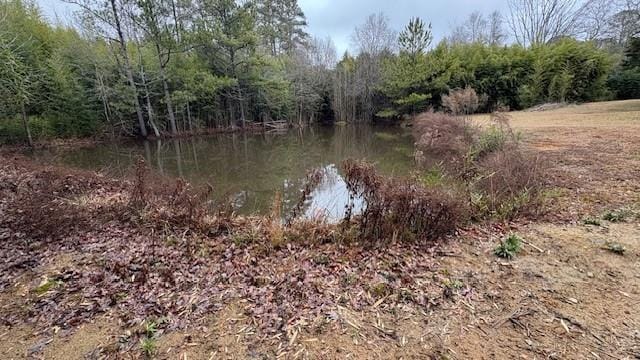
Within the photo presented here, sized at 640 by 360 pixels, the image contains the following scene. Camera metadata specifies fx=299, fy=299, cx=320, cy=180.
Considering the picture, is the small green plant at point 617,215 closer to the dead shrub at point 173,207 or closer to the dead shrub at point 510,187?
the dead shrub at point 510,187

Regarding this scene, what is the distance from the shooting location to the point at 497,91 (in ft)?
70.0

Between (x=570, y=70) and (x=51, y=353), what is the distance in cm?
2631

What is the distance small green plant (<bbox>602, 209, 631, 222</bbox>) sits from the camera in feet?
11.8

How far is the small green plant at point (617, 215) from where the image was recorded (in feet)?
11.8

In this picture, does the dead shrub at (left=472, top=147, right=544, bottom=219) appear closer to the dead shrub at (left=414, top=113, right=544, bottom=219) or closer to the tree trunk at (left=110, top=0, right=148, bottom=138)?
the dead shrub at (left=414, top=113, right=544, bottom=219)

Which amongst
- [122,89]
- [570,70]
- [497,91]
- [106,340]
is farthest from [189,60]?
[570,70]

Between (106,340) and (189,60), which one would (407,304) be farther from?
(189,60)

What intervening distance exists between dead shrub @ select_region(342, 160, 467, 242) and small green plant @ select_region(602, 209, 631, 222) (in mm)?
1764

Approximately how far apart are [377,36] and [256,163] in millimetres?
18765

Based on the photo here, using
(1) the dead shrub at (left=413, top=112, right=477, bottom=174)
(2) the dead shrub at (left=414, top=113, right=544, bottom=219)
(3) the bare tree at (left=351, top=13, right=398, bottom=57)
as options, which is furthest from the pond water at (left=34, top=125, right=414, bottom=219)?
(3) the bare tree at (left=351, top=13, right=398, bottom=57)

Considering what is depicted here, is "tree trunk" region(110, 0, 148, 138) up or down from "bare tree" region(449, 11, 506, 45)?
down

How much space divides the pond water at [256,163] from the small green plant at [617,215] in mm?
2882

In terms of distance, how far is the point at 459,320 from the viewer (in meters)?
2.25

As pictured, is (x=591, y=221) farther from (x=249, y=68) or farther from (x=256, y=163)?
(x=249, y=68)
